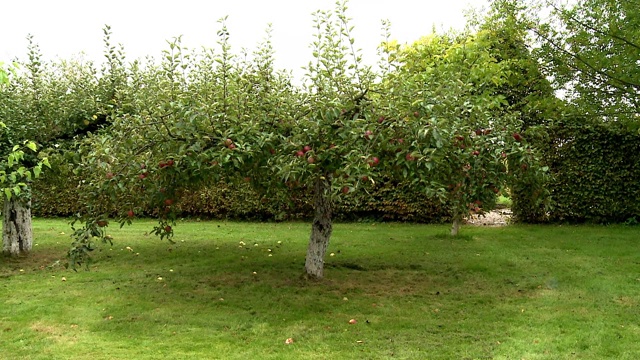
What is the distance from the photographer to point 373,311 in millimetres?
5434

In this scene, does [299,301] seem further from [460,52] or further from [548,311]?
[460,52]

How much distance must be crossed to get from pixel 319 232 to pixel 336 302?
961 millimetres

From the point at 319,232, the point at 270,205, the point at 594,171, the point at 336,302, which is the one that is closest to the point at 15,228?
the point at 319,232

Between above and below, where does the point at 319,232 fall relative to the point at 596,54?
below

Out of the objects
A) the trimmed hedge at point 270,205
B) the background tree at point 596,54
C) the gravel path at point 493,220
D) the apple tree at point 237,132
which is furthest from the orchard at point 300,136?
the gravel path at point 493,220

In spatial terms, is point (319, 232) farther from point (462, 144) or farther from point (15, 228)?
point (15, 228)

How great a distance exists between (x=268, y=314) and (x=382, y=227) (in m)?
6.36

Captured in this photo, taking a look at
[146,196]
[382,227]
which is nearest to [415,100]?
[146,196]

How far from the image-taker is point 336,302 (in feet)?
18.7

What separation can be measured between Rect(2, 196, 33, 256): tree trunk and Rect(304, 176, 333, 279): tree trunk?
4338mm

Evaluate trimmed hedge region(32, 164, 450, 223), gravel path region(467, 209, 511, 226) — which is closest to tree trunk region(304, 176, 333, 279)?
trimmed hedge region(32, 164, 450, 223)

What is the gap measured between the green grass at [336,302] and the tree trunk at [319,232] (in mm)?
225

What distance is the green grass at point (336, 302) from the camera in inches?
175

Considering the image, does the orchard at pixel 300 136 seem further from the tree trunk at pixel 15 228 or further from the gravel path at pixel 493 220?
the gravel path at pixel 493 220
